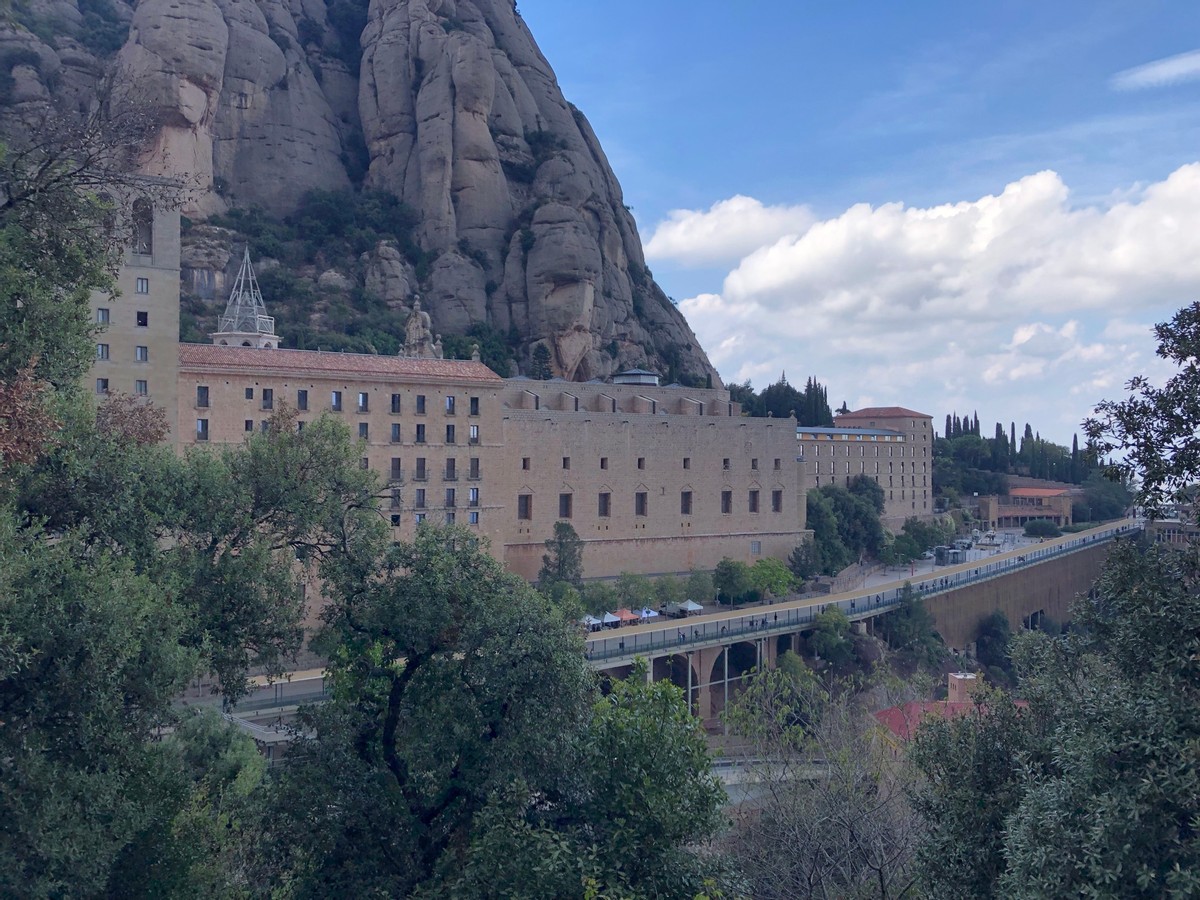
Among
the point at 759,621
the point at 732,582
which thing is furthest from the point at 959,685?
the point at 732,582

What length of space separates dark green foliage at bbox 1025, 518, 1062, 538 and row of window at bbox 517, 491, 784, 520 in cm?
3363

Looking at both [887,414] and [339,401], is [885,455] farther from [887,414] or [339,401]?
[339,401]

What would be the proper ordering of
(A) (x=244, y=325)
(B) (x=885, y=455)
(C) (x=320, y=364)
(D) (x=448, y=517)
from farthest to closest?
(B) (x=885, y=455), (A) (x=244, y=325), (D) (x=448, y=517), (C) (x=320, y=364)

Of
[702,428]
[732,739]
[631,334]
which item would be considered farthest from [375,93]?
[732,739]

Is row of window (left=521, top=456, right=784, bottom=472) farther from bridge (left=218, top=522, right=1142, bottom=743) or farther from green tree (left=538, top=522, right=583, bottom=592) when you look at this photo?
bridge (left=218, top=522, right=1142, bottom=743)

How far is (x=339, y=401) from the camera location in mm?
36594

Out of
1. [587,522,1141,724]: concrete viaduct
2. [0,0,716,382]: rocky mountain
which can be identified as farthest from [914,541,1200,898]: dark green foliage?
[0,0,716,382]: rocky mountain

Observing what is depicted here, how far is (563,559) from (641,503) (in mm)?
Answer: 7005

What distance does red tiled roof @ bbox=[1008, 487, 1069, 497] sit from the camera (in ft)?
274

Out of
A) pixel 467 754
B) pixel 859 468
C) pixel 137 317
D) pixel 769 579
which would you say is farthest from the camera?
pixel 859 468

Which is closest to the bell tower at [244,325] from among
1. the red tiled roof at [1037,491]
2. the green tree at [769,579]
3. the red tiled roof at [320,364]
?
the red tiled roof at [320,364]

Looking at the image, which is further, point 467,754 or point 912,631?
point 912,631

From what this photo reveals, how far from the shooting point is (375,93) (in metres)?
71.6

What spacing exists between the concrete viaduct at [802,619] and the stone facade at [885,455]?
1342 cm
